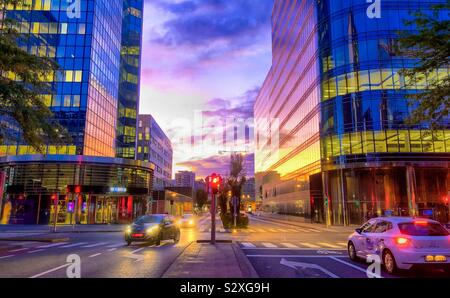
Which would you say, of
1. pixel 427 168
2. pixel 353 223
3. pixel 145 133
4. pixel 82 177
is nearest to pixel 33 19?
pixel 82 177

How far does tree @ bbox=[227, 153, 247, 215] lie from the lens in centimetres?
3572

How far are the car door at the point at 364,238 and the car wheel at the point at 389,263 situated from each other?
1.18 m

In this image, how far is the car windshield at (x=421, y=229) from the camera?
9.55m

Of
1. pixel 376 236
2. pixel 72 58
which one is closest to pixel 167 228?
pixel 376 236

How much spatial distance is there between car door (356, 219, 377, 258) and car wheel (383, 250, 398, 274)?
3.89 ft

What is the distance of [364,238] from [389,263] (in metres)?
1.77

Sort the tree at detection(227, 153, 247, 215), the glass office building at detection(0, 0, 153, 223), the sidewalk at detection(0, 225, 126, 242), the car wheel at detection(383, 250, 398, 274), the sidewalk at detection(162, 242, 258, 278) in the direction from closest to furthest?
the sidewalk at detection(162, 242, 258, 278)
the car wheel at detection(383, 250, 398, 274)
the sidewalk at detection(0, 225, 126, 242)
the tree at detection(227, 153, 247, 215)
the glass office building at detection(0, 0, 153, 223)

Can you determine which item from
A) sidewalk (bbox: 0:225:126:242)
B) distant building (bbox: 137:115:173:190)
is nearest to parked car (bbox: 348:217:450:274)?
sidewalk (bbox: 0:225:126:242)

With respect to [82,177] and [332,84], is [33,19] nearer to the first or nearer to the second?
[82,177]

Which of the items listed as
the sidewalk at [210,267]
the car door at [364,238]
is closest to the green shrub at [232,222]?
the sidewalk at [210,267]

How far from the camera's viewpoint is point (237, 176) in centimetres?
3712

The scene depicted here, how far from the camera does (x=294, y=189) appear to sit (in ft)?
205
